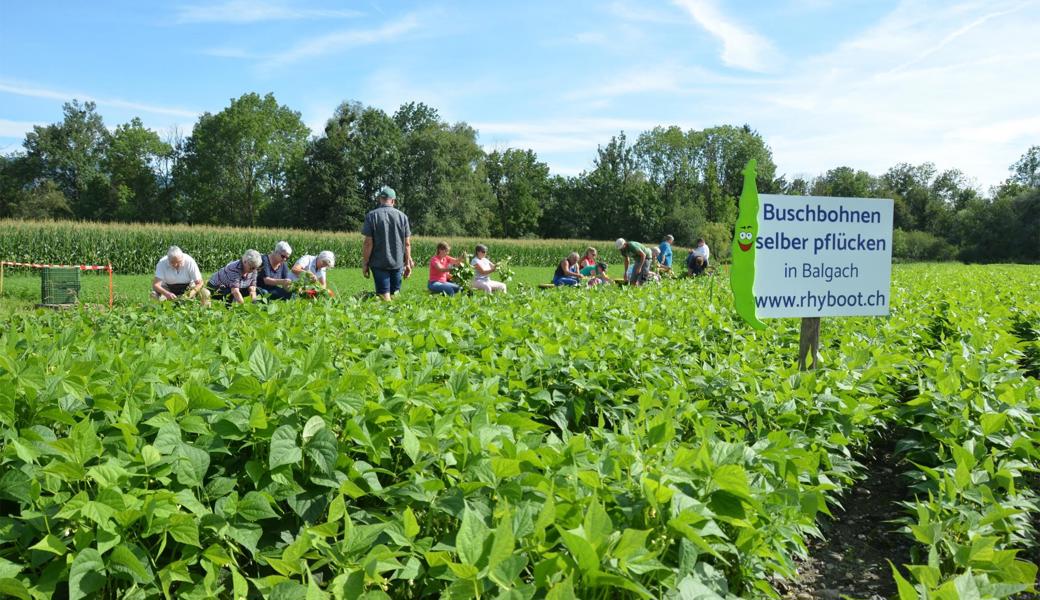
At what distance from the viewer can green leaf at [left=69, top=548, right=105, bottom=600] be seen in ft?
4.90

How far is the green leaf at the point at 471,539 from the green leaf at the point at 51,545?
35.2 inches

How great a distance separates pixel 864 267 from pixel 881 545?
2.25 meters

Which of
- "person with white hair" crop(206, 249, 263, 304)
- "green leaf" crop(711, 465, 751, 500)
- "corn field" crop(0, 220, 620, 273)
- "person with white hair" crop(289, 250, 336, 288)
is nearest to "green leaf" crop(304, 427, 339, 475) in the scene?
"green leaf" crop(711, 465, 751, 500)

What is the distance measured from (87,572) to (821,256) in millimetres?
4215

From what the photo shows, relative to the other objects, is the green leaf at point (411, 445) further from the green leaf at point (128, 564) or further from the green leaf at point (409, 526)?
the green leaf at point (128, 564)

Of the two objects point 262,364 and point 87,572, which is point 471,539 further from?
point 262,364

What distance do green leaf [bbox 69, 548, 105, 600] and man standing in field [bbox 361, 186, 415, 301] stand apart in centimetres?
832

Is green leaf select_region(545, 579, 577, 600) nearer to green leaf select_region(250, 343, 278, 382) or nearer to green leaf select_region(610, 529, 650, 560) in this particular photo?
green leaf select_region(610, 529, 650, 560)

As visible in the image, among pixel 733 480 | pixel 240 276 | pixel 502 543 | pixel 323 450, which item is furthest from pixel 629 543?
pixel 240 276

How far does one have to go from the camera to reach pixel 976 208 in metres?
74.4

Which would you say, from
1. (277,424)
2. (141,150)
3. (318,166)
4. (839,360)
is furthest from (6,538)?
(141,150)

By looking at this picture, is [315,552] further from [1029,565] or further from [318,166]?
[318,166]

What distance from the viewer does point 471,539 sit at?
149 centimetres

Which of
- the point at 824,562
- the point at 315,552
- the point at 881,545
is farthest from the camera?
the point at 881,545
